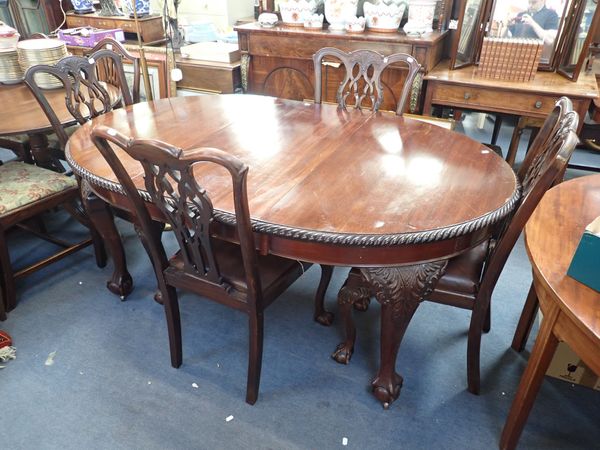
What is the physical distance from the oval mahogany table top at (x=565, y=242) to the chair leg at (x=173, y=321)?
1.13m

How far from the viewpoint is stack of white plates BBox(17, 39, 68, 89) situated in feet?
7.75

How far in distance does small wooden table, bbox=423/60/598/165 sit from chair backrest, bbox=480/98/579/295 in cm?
94

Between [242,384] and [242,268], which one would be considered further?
[242,384]

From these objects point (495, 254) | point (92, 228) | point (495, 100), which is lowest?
point (92, 228)

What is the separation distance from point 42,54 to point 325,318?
2047mm

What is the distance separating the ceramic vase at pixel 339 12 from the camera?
259 cm

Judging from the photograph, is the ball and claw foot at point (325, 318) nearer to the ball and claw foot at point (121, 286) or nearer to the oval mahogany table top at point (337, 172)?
the oval mahogany table top at point (337, 172)

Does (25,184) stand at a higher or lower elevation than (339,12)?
lower

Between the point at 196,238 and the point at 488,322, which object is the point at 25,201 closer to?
the point at 196,238

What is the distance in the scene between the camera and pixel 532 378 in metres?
1.21

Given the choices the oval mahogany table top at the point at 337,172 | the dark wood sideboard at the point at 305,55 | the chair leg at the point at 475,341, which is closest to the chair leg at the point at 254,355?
the oval mahogany table top at the point at 337,172

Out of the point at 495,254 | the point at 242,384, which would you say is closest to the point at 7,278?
the point at 242,384

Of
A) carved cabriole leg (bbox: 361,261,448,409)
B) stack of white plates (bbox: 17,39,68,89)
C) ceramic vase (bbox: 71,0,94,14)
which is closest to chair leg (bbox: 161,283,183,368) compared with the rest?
carved cabriole leg (bbox: 361,261,448,409)

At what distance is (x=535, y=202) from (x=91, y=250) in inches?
83.0
